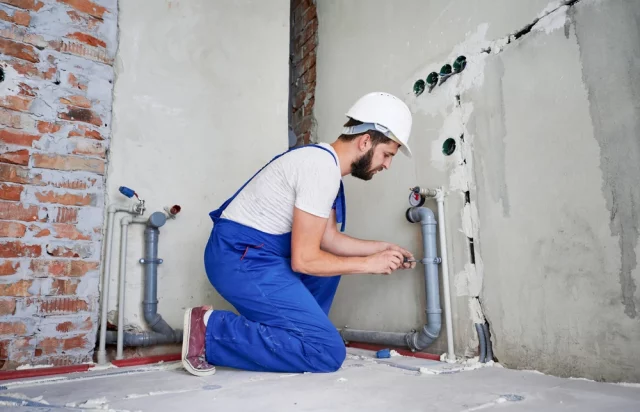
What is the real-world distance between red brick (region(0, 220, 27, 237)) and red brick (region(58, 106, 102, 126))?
0.46 meters

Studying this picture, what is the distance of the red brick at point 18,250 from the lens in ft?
5.55

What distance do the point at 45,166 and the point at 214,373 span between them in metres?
1.05

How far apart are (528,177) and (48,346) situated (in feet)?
6.01

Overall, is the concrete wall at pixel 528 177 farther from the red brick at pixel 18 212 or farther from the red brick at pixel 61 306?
the red brick at pixel 18 212

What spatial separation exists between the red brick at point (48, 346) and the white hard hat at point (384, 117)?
4.44 ft

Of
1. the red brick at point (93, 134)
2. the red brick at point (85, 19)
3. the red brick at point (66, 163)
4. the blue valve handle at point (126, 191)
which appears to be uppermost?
the red brick at point (85, 19)

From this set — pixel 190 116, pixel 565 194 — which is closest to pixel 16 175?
pixel 190 116

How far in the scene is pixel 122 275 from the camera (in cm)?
191

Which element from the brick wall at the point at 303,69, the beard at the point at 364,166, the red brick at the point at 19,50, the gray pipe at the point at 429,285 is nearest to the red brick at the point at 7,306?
the red brick at the point at 19,50

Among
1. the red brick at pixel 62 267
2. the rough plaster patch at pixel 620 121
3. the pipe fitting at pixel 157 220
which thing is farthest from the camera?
the pipe fitting at pixel 157 220

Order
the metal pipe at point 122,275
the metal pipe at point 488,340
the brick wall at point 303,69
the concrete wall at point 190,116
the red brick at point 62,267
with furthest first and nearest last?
the brick wall at point 303,69
the concrete wall at point 190,116
the metal pipe at point 122,275
the red brick at point 62,267
the metal pipe at point 488,340

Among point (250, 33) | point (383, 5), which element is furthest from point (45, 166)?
point (383, 5)

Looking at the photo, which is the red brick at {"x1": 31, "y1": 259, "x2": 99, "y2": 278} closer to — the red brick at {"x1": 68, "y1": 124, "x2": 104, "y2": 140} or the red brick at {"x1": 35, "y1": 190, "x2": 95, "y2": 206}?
the red brick at {"x1": 35, "y1": 190, "x2": 95, "y2": 206}

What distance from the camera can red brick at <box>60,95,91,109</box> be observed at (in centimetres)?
188
